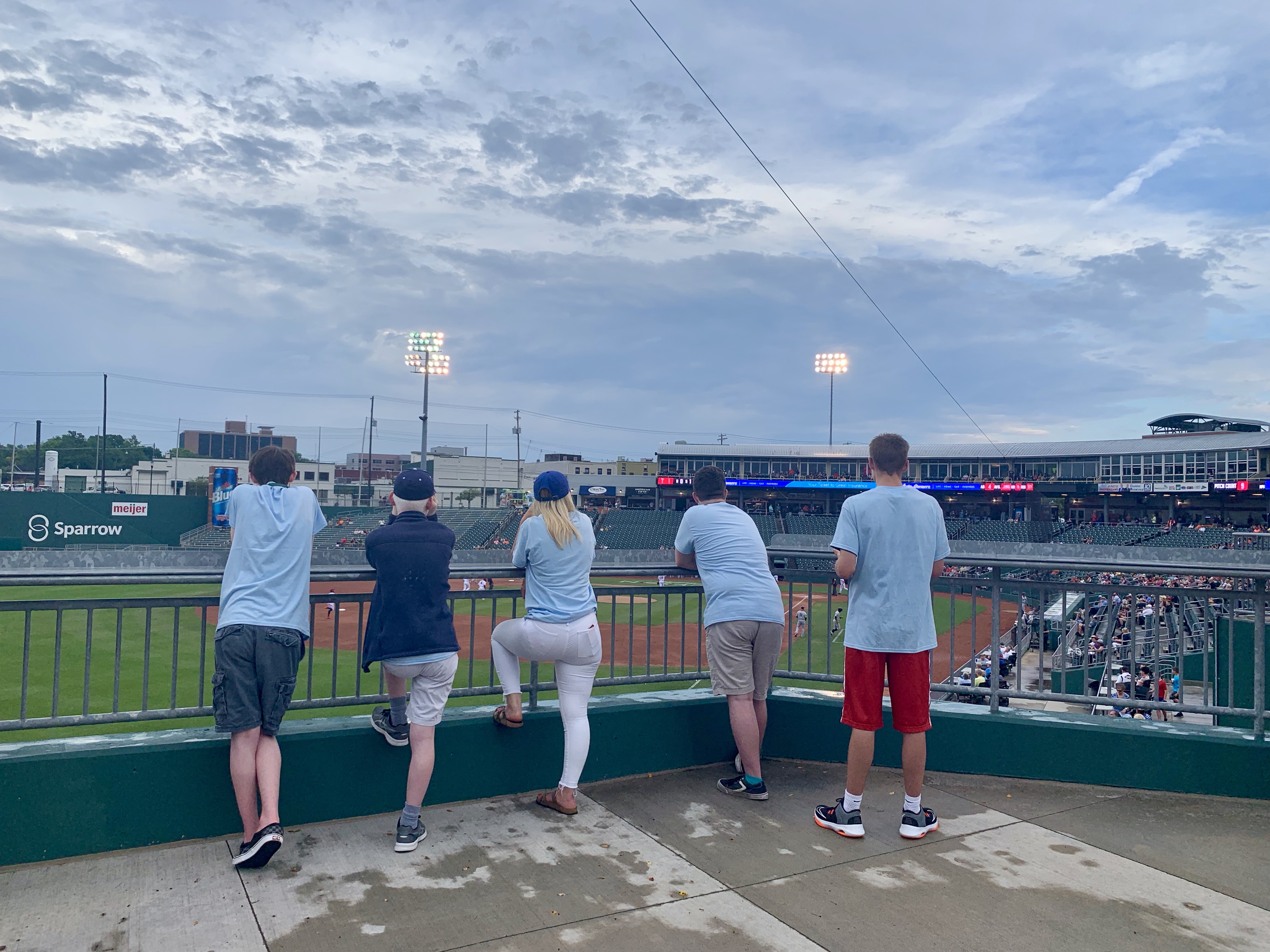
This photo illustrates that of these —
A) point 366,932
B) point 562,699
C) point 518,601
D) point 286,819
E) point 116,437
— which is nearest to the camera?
point 366,932

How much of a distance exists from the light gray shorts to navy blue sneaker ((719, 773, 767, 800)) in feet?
5.58

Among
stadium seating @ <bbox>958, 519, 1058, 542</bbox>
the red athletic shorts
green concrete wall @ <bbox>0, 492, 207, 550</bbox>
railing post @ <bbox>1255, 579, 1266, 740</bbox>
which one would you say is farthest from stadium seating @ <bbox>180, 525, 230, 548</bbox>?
stadium seating @ <bbox>958, 519, 1058, 542</bbox>

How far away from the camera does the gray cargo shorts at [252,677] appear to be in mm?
3551

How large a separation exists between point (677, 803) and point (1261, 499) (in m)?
56.4

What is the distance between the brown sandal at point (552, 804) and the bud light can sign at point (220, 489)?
3278cm

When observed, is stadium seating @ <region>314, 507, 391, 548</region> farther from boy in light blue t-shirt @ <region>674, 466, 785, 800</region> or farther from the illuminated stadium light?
the illuminated stadium light

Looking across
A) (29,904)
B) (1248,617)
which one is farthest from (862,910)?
(1248,617)

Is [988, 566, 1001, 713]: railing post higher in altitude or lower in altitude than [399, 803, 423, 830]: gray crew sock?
higher

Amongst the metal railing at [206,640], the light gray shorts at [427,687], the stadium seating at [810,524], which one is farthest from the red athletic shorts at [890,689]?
the stadium seating at [810,524]

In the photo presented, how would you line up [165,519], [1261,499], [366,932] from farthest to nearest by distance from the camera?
1. [1261,499]
2. [165,519]
3. [366,932]

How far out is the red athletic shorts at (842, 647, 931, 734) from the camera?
403cm

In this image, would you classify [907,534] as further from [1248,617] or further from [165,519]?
[165,519]

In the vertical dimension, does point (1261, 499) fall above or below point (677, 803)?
above

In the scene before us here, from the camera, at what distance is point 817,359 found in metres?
55.3
